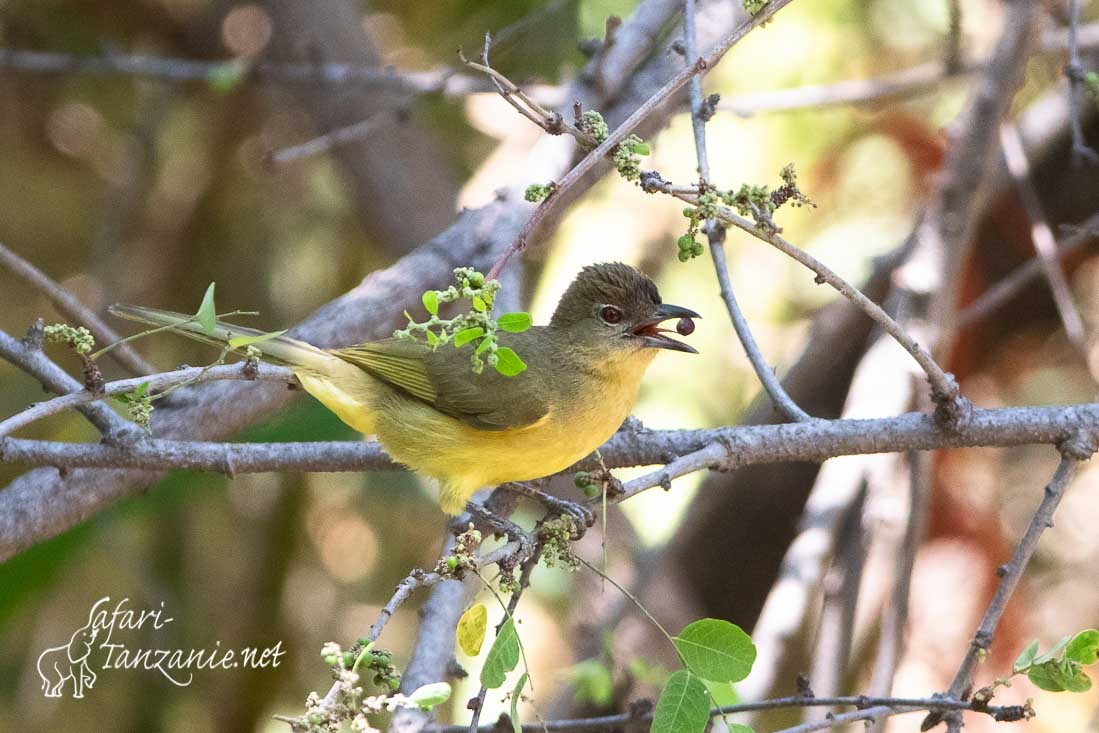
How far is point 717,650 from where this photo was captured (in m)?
2.57

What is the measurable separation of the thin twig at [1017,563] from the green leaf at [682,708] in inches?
29.6

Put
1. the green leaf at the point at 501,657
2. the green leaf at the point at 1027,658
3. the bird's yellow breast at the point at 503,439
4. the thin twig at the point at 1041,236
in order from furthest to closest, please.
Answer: the thin twig at the point at 1041,236, the bird's yellow breast at the point at 503,439, the green leaf at the point at 1027,658, the green leaf at the point at 501,657

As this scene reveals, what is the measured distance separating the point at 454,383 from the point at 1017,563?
7.12 feet

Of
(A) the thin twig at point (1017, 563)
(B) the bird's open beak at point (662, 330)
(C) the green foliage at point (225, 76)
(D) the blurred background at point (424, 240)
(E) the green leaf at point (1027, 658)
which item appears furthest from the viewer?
(D) the blurred background at point (424, 240)

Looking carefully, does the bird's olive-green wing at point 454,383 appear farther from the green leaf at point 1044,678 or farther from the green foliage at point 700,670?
the green leaf at point 1044,678

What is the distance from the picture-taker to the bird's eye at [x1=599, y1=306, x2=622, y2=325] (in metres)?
4.50

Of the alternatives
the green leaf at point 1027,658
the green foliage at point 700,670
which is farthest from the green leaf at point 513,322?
the green leaf at point 1027,658

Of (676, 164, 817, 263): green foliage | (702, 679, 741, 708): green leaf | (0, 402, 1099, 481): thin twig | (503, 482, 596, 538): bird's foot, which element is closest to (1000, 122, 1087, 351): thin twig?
A: (0, 402, 1099, 481): thin twig

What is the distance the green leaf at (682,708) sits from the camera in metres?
2.45

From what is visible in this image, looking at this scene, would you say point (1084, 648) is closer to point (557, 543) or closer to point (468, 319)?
point (557, 543)

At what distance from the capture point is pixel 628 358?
171 inches

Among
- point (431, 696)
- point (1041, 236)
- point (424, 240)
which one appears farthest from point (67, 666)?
point (1041, 236)

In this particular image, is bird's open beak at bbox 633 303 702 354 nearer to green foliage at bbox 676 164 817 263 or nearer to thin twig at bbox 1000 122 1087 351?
green foliage at bbox 676 164 817 263

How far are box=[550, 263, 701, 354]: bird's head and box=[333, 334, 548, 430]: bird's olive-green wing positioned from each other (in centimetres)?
37
